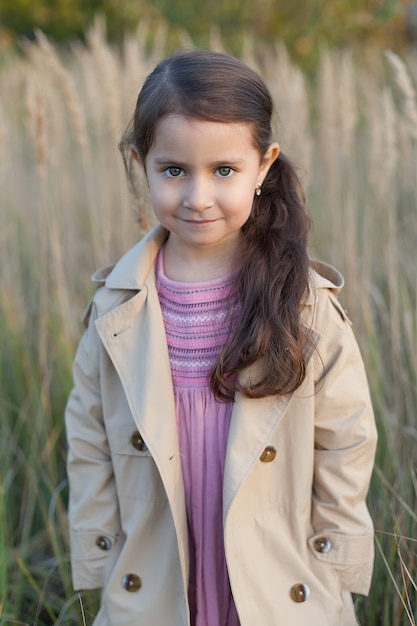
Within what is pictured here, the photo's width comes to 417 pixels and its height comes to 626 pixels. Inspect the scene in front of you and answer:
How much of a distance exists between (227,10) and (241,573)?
20.8 feet

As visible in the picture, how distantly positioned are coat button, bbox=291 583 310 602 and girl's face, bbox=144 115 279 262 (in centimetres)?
74

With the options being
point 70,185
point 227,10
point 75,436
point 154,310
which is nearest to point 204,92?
point 154,310

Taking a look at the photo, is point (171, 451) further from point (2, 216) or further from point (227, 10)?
point (227, 10)

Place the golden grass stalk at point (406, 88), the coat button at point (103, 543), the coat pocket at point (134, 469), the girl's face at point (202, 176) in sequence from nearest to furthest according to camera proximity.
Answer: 1. the girl's face at point (202, 176)
2. the coat pocket at point (134, 469)
3. the coat button at point (103, 543)
4. the golden grass stalk at point (406, 88)

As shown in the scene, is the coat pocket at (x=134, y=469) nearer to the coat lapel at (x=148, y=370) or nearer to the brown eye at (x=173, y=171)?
the coat lapel at (x=148, y=370)

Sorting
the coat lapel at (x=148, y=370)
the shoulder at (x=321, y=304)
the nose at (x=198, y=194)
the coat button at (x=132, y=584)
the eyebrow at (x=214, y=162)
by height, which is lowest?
the coat button at (x=132, y=584)

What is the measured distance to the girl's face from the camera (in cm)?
137

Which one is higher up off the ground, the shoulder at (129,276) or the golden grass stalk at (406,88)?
the golden grass stalk at (406,88)

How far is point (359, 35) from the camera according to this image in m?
7.40

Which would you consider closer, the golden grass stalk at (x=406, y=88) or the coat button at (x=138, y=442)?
the coat button at (x=138, y=442)

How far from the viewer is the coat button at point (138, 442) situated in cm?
157

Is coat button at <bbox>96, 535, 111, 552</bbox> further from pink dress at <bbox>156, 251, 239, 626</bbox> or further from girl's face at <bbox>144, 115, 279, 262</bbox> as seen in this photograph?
girl's face at <bbox>144, 115, 279, 262</bbox>

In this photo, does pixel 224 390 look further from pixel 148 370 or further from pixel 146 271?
pixel 146 271

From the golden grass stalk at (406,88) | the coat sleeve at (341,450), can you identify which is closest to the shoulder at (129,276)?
the coat sleeve at (341,450)
